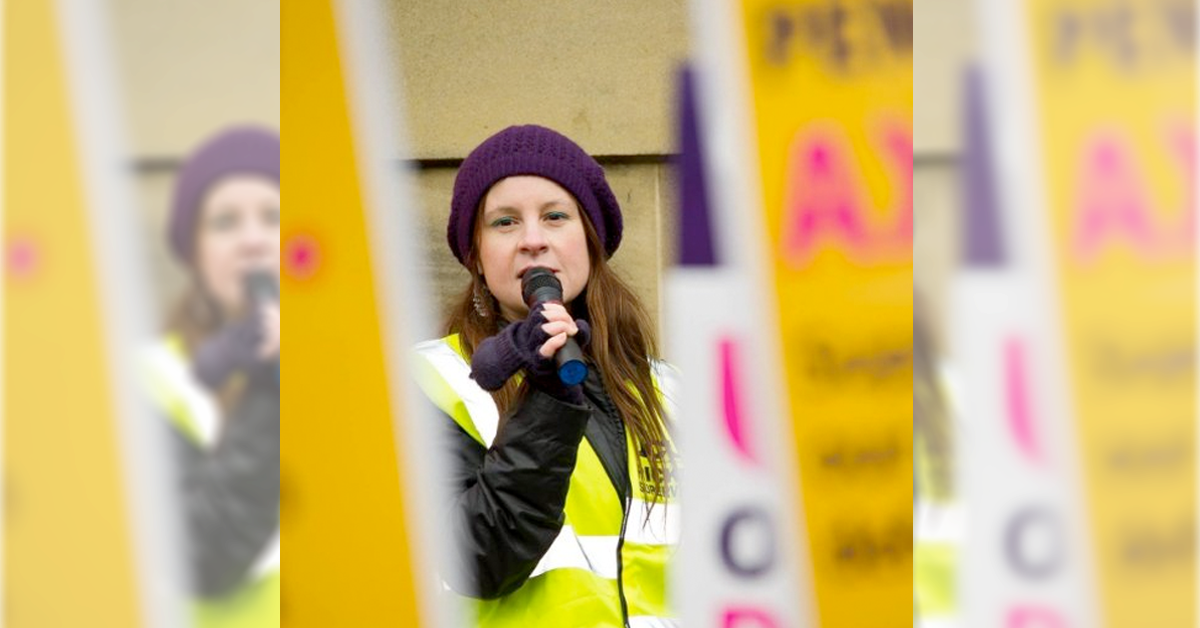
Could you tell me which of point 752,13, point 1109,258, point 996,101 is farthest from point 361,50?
point 1109,258

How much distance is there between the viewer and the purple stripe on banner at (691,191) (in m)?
1.42

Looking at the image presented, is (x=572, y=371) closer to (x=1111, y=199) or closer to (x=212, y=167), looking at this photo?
(x=212, y=167)

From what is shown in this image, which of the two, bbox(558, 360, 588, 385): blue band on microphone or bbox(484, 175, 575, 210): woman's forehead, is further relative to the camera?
bbox(484, 175, 575, 210): woman's forehead

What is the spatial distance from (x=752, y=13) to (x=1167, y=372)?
597 mm

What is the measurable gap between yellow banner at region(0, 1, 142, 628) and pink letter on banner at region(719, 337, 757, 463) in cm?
66

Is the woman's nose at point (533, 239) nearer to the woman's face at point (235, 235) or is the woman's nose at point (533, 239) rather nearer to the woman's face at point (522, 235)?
the woman's face at point (522, 235)

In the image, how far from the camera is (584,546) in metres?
1.41

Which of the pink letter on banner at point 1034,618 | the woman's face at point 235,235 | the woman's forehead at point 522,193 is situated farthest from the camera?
Answer: the woman's forehead at point 522,193

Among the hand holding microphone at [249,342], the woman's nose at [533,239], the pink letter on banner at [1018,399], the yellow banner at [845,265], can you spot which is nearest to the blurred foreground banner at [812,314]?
the yellow banner at [845,265]

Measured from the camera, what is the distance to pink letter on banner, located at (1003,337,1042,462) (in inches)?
52.7

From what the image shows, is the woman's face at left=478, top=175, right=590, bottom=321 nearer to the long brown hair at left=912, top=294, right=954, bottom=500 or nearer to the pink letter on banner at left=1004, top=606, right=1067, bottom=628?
the long brown hair at left=912, top=294, right=954, bottom=500

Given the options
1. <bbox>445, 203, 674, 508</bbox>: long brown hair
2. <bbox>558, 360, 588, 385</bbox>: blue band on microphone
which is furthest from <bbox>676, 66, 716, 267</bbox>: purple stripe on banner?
<bbox>558, 360, 588, 385</bbox>: blue band on microphone

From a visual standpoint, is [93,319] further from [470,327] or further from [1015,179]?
[1015,179]

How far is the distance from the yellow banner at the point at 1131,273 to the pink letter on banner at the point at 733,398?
1.17 ft
